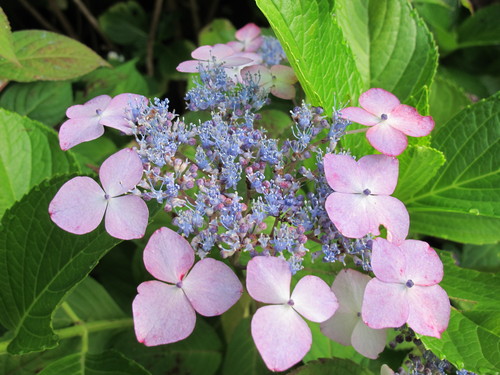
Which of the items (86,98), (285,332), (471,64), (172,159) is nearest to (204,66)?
(172,159)

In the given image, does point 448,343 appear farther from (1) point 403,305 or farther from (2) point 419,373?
(1) point 403,305


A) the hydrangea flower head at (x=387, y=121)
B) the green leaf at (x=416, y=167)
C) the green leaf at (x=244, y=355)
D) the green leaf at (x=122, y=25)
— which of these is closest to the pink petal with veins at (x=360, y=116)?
the hydrangea flower head at (x=387, y=121)

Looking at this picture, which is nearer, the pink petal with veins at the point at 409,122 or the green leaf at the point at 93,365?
the pink petal with veins at the point at 409,122

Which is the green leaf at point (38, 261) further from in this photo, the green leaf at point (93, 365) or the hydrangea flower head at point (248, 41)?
the hydrangea flower head at point (248, 41)

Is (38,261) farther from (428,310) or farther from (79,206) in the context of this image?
A: (428,310)

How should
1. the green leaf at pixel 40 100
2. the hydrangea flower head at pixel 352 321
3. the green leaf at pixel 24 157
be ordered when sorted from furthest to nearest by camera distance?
the green leaf at pixel 40 100 < the green leaf at pixel 24 157 < the hydrangea flower head at pixel 352 321
